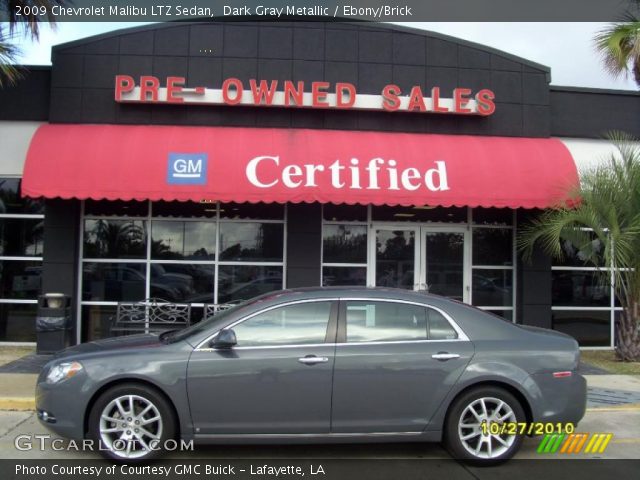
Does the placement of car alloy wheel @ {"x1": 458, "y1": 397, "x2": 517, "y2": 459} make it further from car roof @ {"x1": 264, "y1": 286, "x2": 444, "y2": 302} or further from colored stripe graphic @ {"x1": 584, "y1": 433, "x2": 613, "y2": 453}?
colored stripe graphic @ {"x1": 584, "y1": 433, "x2": 613, "y2": 453}

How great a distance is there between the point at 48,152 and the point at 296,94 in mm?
4383

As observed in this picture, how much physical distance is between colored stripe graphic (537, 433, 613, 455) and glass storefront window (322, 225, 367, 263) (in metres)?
5.73

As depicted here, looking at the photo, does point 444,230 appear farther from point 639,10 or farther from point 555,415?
point 555,415

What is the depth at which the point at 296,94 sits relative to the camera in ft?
34.7

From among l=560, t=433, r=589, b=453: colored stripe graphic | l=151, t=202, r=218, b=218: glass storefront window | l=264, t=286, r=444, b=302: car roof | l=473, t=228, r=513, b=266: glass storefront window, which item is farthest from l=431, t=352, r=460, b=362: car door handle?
l=151, t=202, r=218, b=218: glass storefront window

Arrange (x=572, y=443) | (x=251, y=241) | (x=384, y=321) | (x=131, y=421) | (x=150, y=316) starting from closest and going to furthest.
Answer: (x=131, y=421) < (x=384, y=321) < (x=572, y=443) < (x=150, y=316) < (x=251, y=241)

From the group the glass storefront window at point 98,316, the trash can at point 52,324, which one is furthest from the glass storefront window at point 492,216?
the trash can at point 52,324

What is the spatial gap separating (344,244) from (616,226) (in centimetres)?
469

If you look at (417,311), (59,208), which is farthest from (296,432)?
(59,208)

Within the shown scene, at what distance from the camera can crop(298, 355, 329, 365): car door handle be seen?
5.02m

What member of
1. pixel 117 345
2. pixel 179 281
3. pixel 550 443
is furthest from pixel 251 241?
pixel 550 443

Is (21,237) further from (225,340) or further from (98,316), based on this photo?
(225,340)

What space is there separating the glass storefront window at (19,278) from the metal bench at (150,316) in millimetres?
1818

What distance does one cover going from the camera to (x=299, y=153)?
32.8 ft
